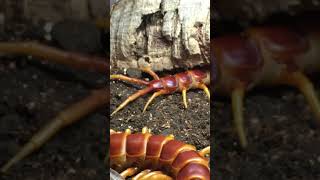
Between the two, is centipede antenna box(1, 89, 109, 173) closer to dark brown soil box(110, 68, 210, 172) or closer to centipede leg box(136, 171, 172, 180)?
dark brown soil box(110, 68, 210, 172)

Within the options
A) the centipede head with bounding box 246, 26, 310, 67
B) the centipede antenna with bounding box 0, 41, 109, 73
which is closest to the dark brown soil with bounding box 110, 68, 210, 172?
the centipede antenna with bounding box 0, 41, 109, 73

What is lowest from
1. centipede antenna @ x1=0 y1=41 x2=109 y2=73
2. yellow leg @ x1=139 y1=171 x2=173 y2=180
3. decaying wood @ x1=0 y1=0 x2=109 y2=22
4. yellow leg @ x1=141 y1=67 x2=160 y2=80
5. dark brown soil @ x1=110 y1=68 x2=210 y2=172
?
yellow leg @ x1=139 y1=171 x2=173 y2=180

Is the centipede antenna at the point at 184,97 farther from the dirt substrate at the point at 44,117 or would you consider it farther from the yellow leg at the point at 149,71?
the dirt substrate at the point at 44,117

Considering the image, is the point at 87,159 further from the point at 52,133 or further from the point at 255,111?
the point at 255,111

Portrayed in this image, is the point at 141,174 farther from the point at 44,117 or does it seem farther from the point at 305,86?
the point at 305,86

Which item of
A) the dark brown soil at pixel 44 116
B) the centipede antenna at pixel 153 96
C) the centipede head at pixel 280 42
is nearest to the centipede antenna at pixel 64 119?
the dark brown soil at pixel 44 116

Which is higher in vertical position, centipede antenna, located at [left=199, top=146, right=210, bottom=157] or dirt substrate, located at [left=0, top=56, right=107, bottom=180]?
dirt substrate, located at [left=0, top=56, right=107, bottom=180]
